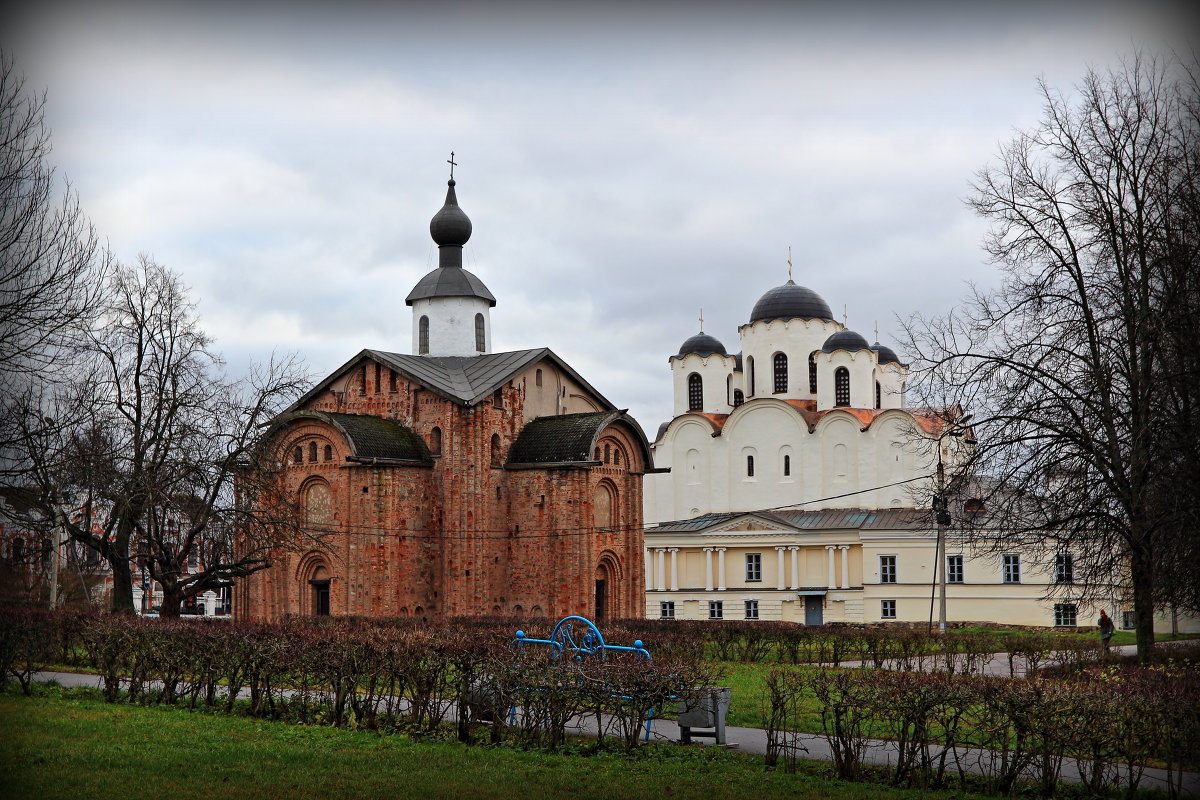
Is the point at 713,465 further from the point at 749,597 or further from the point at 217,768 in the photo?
the point at 217,768

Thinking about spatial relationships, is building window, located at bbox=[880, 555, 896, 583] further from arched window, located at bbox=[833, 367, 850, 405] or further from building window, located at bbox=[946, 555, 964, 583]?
arched window, located at bbox=[833, 367, 850, 405]

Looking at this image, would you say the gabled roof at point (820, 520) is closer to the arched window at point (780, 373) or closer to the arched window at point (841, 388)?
the arched window at point (841, 388)

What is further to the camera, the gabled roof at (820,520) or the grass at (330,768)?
the gabled roof at (820,520)

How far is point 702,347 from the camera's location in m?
54.2

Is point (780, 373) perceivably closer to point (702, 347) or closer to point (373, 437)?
point (702, 347)

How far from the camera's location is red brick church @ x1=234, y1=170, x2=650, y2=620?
93.8 feet

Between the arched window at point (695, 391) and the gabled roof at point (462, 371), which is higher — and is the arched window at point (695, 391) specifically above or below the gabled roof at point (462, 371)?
above

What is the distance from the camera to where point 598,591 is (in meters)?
30.7

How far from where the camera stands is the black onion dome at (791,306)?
51688mm

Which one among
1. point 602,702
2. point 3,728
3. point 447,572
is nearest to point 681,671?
point 602,702

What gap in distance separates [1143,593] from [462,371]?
19.9 meters

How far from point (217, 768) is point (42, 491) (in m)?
5.86

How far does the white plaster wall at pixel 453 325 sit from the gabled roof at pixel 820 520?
13.5 meters

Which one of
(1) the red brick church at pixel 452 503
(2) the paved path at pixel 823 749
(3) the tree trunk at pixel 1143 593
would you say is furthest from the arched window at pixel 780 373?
(2) the paved path at pixel 823 749
